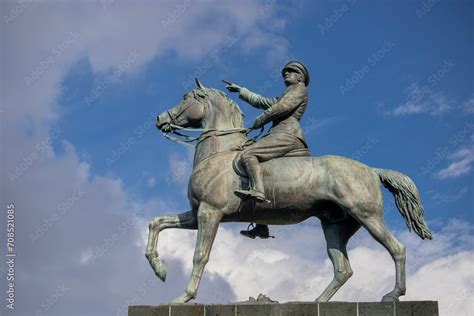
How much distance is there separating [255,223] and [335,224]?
1.57 m

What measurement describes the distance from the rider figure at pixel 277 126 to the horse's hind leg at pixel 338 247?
1.34 m

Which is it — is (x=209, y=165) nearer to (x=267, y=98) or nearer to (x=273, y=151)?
(x=273, y=151)

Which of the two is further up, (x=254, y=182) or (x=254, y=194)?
(x=254, y=182)

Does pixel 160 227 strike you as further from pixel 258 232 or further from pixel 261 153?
pixel 261 153

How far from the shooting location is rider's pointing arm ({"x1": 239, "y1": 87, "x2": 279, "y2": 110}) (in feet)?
43.1

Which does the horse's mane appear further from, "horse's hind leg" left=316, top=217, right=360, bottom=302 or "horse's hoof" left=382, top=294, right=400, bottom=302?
"horse's hoof" left=382, top=294, right=400, bottom=302

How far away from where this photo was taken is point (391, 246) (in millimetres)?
11273

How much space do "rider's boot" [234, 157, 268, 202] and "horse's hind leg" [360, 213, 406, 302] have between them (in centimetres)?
191

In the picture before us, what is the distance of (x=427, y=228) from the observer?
1173 cm

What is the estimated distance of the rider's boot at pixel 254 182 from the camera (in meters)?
11.5

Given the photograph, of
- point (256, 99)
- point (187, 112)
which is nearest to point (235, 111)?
point (256, 99)

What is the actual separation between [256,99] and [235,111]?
593 mm

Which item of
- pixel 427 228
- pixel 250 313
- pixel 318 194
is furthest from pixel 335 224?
pixel 250 313

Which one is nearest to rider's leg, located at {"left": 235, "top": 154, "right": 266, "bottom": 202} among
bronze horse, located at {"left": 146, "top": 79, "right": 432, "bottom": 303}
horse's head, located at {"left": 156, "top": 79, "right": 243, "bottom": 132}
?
bronze horse, located at {"left": 146, "top": 79, "right": 432, "bottom": 303}
